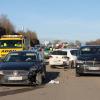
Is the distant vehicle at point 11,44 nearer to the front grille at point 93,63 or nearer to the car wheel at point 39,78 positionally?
the front grille at point 93,63

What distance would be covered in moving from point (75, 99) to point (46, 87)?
4030mm

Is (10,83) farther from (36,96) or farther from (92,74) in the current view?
(92,74)

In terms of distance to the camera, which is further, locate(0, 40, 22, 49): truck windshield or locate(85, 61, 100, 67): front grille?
locate(0, 40, 22, 49): truck windshield

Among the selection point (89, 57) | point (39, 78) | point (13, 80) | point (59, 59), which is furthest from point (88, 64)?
point (59, 59)

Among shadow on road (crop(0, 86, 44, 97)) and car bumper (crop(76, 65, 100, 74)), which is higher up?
car bumper (crop(76, 65, 100, 74))

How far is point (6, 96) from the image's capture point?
45.6 feet

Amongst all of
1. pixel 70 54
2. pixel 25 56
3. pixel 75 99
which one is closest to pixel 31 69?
pixel 25 56

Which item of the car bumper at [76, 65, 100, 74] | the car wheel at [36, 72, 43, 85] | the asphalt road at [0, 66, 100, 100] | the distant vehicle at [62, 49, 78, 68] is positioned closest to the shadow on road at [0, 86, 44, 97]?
the asphalt road at [0, 66, 100, 100]

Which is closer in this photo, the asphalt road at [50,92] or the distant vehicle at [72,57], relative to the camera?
the asphalt road at [50,92]

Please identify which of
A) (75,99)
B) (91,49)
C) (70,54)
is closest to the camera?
(75,99)

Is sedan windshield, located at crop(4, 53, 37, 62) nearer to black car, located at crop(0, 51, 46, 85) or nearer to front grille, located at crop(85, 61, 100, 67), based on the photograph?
black car, located at crop(0, 51, 46, 85)

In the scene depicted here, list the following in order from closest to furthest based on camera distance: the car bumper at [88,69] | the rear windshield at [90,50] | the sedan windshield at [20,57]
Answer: the sedan windshield at [20,57]
the car bumper at [88,69]
the rear windshield at [90,50]

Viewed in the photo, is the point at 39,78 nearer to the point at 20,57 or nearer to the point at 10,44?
the point at 20,57

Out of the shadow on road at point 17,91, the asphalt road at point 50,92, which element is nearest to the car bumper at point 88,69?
the asphalt road at point 50,92
